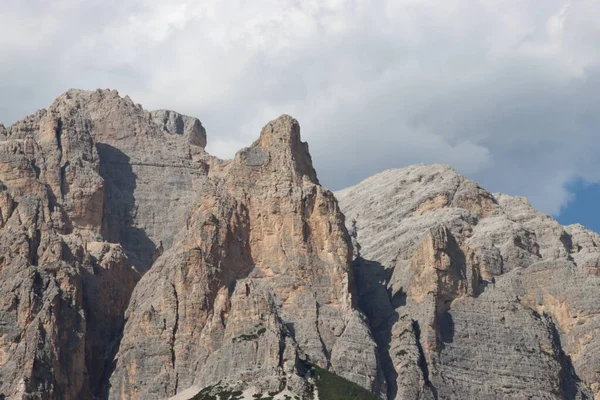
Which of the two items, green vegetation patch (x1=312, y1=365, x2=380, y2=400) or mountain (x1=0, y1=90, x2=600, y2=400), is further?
mountain (x1=0, y1=90, x2=600, y2=400)

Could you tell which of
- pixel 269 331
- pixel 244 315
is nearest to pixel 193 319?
pixel 244 315

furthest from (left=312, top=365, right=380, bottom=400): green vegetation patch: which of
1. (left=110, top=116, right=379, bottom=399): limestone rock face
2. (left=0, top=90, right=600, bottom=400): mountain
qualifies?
(left=110, top=116, right=379, bottom=399): limestone rock face

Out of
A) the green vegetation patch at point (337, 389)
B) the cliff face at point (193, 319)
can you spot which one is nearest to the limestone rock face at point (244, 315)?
the cliff face at point (193, 319)

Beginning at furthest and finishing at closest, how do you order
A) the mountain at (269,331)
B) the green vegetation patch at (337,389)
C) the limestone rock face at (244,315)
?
the limestone rock face at (244,315)
the mountain at (269,331)
the green vegetation patch at (337,389)

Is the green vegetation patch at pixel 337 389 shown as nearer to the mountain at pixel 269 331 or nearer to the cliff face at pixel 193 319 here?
the mountain at pixel 269 331

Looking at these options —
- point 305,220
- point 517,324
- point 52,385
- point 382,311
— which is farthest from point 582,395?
point 52,385

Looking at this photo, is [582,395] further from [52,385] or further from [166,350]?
[52,385]

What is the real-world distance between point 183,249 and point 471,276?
35066 millimetres

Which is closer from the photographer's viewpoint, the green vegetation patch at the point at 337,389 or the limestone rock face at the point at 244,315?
the green vegetation patch at the point at 337,389

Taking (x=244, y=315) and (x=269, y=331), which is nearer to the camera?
(x=269, y=331)

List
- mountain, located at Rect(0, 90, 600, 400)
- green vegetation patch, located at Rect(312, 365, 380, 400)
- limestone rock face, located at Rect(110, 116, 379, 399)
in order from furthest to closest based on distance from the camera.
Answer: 1. limestone rock face, located at Rect(110, 116, 379, 399)
2. mountain, located at Rect(0, 90, 600, 400)
3. green vegetation patch, located at Rect(312, 365, 380, 400)

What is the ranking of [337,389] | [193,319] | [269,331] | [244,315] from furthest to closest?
[193,319]
[244,315]
[269,331]
[337,389]

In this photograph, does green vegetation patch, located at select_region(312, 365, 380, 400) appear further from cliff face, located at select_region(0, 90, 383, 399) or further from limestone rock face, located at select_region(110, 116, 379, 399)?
limestone rock face, located at select_region(110, 116, 379, 399)

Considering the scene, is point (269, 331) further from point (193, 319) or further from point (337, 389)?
→ point (193, 319)
